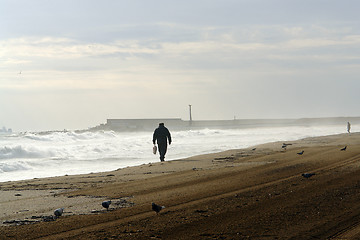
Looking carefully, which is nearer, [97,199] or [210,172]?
[97,199]

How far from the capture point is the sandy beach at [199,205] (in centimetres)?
750

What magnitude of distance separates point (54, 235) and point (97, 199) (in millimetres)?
3275

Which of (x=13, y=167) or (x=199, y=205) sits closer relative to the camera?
(x=199, y=205)

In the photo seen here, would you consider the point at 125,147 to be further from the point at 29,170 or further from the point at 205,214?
the point at 205,214

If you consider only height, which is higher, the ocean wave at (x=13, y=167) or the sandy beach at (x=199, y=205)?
the sandy beach at (x=199, y=205)

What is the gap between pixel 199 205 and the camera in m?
9.21

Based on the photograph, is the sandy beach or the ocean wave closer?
the sandy beach

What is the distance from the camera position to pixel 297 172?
44.2 ft

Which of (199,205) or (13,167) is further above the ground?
(199,205)

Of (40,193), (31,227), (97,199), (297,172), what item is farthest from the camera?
(297,172)

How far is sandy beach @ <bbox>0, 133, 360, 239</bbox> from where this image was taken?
7.50m

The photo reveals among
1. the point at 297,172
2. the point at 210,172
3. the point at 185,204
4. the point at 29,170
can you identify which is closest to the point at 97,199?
the point at 185,204

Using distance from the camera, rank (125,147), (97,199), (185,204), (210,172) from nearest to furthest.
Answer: (185,204), (97,199), (210,172), (125,147)

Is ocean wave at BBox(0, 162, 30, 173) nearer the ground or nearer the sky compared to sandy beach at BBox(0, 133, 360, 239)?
Result: nearer the ground
